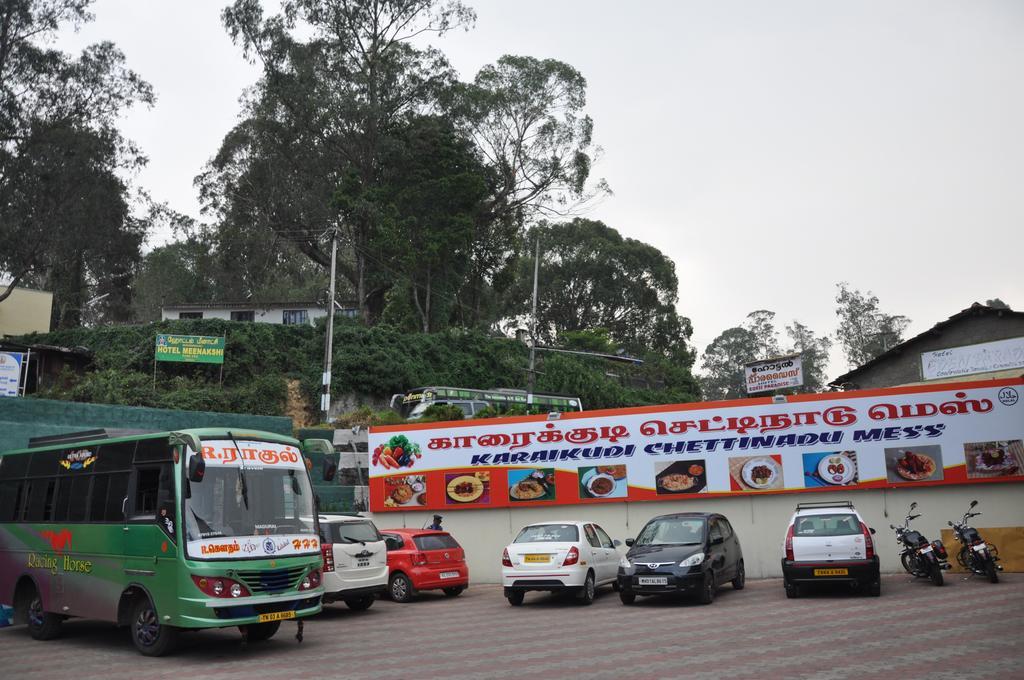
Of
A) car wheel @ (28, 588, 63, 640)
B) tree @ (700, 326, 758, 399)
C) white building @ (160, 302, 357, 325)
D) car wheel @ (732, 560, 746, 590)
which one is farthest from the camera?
tree @ (700, 326, 758, 399)

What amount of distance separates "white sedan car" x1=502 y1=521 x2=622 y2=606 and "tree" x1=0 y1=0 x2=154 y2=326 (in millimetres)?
36284

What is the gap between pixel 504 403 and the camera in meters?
44.0

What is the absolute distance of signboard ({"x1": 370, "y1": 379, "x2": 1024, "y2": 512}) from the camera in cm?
1803

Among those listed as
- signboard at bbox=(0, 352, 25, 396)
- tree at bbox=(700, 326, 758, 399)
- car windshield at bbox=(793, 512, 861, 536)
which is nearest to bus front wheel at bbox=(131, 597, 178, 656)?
car windshield at bbox=(793, 512, 861, 536)

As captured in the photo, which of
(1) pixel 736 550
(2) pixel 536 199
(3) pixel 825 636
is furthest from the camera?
(2) pixel 536 199

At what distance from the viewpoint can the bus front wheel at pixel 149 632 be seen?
1105 cm

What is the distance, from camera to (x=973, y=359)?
100 ft

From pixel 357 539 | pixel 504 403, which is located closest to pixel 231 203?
pixel 504 403

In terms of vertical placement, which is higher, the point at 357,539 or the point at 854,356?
the point at 854,356

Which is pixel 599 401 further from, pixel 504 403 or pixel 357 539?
pixel 357 539

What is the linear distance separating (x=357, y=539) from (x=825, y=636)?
822cm

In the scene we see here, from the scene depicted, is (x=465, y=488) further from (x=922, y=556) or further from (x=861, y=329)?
(x=861, y=329)

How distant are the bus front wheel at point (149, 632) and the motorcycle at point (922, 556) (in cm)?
1262

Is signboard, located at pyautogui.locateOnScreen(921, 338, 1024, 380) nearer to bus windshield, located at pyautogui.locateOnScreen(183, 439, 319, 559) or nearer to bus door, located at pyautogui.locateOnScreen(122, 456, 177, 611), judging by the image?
bus windshield, located at pyautogui.locateOnScreen(183, 439, 319, 559)
